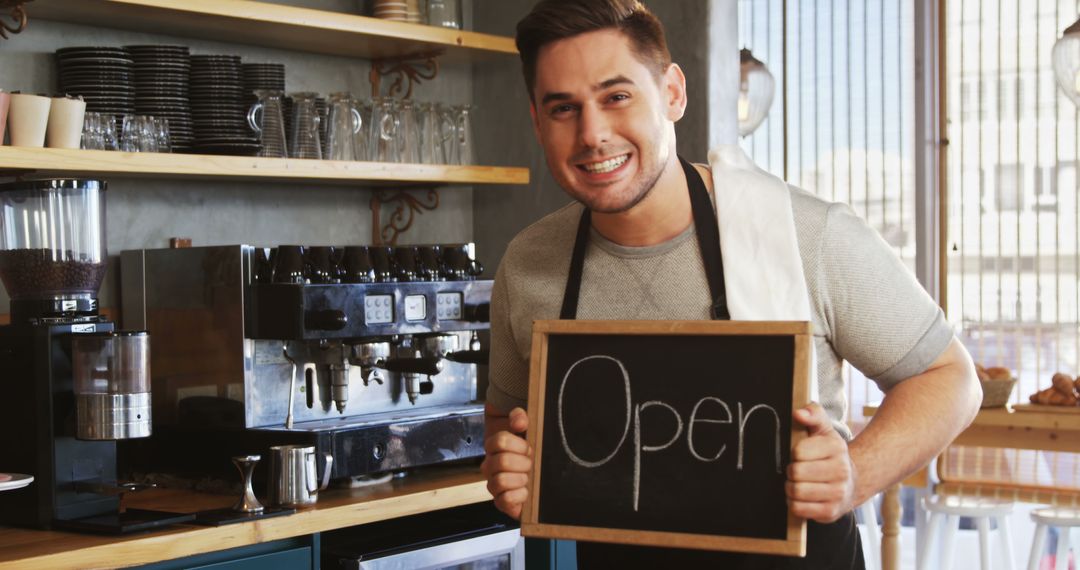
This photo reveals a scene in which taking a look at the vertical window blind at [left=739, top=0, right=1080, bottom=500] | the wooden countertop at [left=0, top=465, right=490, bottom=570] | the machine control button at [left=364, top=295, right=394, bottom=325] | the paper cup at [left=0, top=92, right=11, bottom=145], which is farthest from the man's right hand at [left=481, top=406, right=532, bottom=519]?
the vertical window blind at [left=739, top=0, right=1080, bottom=500]

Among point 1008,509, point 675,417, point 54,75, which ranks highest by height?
point 54,75

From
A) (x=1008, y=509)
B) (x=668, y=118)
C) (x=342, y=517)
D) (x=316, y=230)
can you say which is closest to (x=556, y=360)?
(x=668, y=118)

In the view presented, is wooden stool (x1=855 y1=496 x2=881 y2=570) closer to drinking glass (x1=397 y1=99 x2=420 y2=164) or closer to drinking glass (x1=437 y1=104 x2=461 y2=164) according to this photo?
drinking glass (x1=437 y1=104 x2=461 y2=164)

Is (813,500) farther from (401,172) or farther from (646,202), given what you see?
(401,172)

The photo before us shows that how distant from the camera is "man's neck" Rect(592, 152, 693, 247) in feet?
5.08

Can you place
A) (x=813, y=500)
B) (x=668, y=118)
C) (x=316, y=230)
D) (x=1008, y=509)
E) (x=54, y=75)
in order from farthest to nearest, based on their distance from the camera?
1. (x=1008, y=509)
2. (x=316, y=230)
3. (x=54, y=75)
4. (x=668, y=118)
5. (x=813, y=500)

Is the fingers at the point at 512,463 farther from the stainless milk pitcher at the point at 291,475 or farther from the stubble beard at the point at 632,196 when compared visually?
the stainless milk pitcher at the point at 291,475

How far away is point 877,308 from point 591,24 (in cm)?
48

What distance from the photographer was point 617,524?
57.6 inches

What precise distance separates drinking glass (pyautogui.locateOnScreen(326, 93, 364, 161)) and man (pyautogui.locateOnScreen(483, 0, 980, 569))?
4.91 ft

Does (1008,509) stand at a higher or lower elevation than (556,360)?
lower

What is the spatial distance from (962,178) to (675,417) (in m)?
3.67

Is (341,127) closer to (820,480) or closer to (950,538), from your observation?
(820,480)

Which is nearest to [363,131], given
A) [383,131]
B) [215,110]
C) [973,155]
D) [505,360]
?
[383,131]
